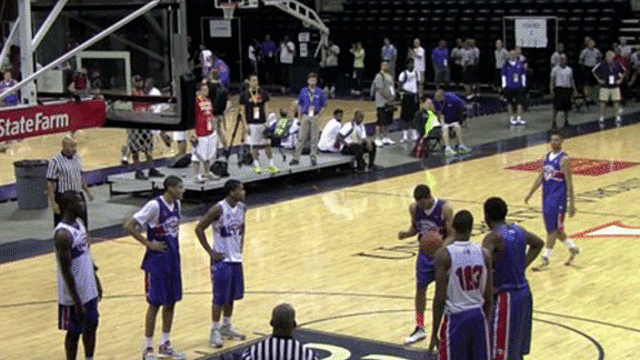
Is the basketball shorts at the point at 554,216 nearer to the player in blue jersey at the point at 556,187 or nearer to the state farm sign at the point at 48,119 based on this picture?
the player in blue jersey at the point at 556,187

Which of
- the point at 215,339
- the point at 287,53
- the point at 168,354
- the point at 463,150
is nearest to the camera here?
the point at 168,354

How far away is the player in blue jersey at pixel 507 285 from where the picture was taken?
983cm

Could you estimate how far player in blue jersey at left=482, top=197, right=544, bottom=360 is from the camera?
387 inches

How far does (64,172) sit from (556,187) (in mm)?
5678

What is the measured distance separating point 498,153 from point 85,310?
15844mm

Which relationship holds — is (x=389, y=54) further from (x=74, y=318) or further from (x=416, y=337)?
(x=74, y=318)

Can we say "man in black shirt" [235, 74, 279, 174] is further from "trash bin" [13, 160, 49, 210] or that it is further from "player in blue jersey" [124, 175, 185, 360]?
"player in blue jersey" [124, 175, 185, 360]

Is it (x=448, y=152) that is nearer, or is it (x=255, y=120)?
(x=255, y=120)

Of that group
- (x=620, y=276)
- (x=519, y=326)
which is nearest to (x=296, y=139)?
(x=620, y=276)

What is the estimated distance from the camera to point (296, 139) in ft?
78.2

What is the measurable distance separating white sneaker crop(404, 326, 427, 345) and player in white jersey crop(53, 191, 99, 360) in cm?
301

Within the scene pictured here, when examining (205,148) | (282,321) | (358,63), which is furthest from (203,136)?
(358,63)

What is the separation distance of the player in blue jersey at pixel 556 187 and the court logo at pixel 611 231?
2153mm

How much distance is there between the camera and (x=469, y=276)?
368 inches
